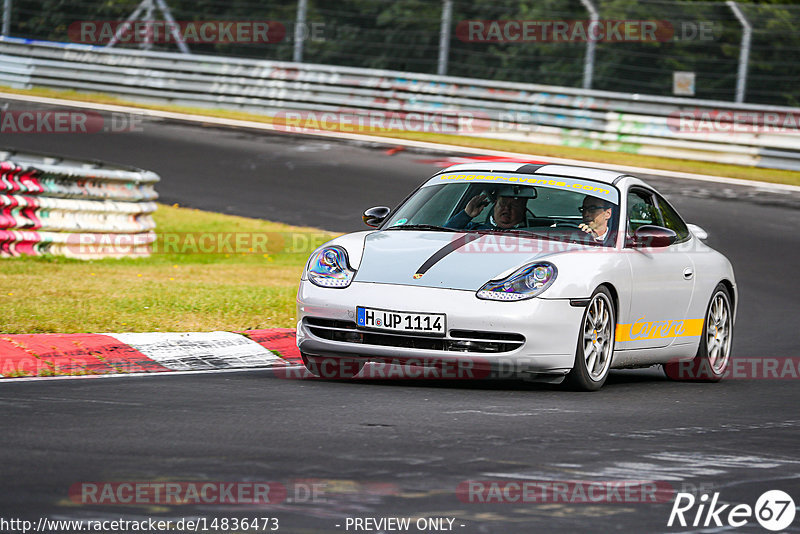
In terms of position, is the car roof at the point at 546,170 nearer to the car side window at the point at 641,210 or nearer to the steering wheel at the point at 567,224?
the car side window at the point at 641,210

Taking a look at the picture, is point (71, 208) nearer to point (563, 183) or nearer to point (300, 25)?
point (563, 183)

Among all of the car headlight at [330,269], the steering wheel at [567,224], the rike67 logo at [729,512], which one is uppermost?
the steering wheel at [567,224]

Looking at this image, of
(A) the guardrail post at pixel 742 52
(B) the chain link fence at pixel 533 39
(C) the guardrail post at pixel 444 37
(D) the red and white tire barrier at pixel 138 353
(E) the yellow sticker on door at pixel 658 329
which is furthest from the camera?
(C) the guardrail post at pixel 444 37

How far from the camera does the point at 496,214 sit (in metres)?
8.52

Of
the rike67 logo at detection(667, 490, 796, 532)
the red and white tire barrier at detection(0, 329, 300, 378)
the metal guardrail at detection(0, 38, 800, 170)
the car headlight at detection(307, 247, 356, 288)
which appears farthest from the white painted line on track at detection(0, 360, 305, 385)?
the metal guardrail at detection(0, 38, 800, 170)

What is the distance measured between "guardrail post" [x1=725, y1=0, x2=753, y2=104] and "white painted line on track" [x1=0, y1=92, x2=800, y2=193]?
1.70 meters

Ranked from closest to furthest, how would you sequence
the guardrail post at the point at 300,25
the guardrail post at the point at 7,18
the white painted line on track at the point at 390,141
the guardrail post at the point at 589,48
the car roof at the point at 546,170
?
the car roof at the point at 546,170 < the white painted line on track at the point at 390,141 < the guardrail post at the point at 589,48 < the guardrail post at the point at 300,25 < the guardrail post at the point at 7,18

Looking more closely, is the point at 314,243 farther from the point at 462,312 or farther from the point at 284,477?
the point at 284,477

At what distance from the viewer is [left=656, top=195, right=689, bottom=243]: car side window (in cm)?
935

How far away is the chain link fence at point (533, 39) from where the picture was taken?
862 inches

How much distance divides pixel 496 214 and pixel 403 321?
138 cm

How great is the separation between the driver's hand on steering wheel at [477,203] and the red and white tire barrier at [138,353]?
5.04 feet

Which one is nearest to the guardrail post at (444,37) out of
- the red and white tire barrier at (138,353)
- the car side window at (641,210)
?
the car side window at (641,210)

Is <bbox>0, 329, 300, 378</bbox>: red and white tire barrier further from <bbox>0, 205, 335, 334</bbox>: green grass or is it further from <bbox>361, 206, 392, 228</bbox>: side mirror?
<bbox>361, 206, 392, 228</bbox>: side mirror
